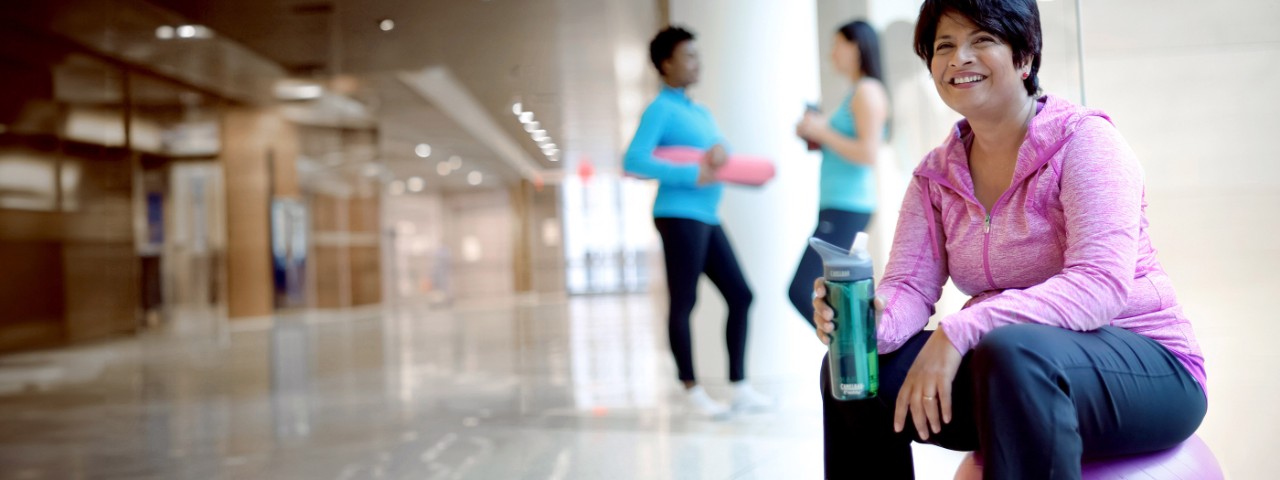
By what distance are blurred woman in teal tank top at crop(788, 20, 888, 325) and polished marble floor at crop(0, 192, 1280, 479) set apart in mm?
654

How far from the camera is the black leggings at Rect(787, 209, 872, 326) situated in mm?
2893

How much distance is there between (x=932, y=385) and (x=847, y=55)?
2.11 m

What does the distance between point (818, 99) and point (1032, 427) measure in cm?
333

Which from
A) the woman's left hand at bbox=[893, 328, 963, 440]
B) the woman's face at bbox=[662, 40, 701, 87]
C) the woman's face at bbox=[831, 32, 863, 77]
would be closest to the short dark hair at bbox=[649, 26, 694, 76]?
the woman's face at bbox=[662, 40, 701, 87]

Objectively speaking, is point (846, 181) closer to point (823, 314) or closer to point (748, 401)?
point (748, 401)

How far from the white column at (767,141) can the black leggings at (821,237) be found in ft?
3.11

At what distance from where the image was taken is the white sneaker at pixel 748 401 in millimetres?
3211

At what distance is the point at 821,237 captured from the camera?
3.02m

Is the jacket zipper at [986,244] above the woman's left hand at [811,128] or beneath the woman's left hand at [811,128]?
beneath

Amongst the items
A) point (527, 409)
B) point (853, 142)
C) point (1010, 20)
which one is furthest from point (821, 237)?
point (1010, 20)

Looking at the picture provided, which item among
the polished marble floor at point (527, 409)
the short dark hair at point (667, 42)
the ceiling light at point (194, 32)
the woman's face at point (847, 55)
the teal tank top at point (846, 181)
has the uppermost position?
the ceiling light at point (194, 32)

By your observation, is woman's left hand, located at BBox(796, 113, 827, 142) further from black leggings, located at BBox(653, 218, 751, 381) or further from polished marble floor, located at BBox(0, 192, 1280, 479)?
polished marble floor, located at BBox(0, 192, 1280, 479)

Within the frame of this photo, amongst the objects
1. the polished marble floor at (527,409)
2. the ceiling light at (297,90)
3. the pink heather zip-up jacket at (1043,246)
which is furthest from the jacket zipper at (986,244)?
the ceiling light at (297,90)

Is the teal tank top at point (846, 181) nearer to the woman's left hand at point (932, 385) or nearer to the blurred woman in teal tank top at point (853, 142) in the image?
the blurred woman in teal tank top at point (853, 142)
